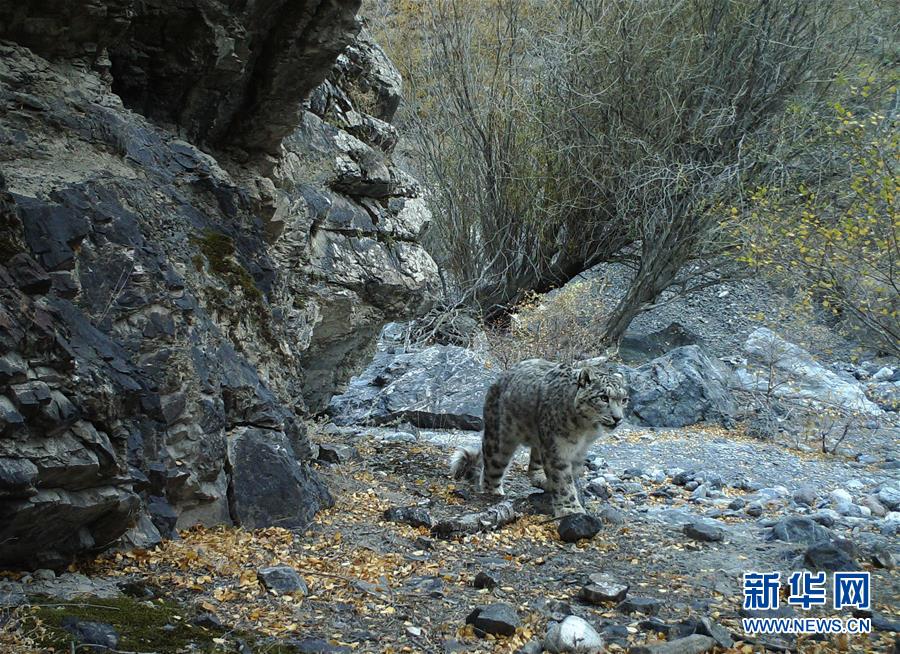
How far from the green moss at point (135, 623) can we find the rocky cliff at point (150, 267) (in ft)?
1.58

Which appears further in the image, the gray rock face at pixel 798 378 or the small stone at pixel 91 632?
the gray rock face at pixel 798 378

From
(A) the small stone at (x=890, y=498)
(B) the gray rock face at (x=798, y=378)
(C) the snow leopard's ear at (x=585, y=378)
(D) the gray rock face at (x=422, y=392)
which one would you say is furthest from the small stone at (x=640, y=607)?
(B) the gray rock face at (x=798, y=378)

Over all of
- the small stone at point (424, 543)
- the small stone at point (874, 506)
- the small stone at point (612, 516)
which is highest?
the small stone at point (874, 506)

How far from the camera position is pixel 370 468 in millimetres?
8031

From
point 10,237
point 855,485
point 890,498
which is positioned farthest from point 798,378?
point 10,237

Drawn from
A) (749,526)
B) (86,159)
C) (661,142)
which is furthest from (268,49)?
(661,142)

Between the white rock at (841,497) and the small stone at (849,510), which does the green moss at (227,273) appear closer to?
the small stone at (849,510)

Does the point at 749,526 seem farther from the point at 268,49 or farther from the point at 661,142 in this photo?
the point at 661,142

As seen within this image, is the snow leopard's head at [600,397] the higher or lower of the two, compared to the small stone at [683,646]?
higher

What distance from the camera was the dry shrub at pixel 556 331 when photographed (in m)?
13.7

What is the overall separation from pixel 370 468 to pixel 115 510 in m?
→ 3.89

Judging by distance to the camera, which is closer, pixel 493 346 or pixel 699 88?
pixel 493 346

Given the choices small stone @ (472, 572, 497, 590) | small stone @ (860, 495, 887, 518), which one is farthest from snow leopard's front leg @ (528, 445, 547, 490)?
small stone @ (860, 495, 887, 518)

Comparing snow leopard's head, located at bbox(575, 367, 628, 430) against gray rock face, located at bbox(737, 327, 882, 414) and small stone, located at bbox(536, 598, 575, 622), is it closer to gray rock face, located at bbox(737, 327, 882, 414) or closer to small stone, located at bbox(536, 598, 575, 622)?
small stone, located at bbox(536, 598, 575, 622)
